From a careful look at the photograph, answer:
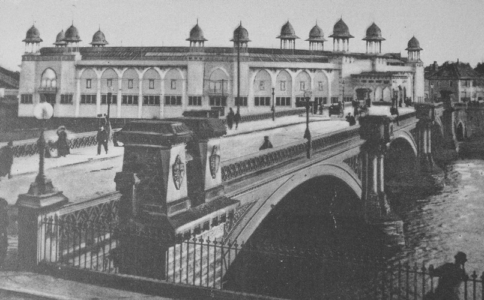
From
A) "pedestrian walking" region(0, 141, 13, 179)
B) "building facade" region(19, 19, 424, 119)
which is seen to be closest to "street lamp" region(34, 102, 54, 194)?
"pedestrian walking" region(0, 141, 13, 179)

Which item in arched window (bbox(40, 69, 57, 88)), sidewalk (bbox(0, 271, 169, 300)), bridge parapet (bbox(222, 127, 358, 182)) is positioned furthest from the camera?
arched window (bbox(40, 69, 57, 88))

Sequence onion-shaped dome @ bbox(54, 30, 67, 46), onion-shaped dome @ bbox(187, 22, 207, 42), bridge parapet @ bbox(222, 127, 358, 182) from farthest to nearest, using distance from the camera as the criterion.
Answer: onion-shaped dome @ bbox(54, 30, 67, 46), onion-shaped dome @ bbox(187, 22, 207, 42), bridge parapet @ bbox(222, 127, 358, 182)

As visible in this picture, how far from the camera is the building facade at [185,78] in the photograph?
253ft

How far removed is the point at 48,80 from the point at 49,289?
75212mm

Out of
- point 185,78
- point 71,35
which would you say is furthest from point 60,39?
point 185,78

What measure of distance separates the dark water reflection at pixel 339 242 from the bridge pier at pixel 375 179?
757 millimetres

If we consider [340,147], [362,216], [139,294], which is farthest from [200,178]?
[362,216]

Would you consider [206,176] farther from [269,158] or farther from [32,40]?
[32,40]

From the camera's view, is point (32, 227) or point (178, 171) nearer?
point (32, 227)

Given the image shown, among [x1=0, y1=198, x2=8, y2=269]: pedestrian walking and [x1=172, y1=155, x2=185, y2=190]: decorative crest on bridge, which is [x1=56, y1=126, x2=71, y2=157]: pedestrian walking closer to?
[x1=0, y1=198, x2=8, y2=269]: pedestrian walking

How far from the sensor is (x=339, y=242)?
33.5 m

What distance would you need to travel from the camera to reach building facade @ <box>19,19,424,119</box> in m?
77.1

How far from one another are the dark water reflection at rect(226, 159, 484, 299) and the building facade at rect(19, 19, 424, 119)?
106 ft

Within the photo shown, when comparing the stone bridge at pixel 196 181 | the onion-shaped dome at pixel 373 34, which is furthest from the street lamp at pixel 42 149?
the onion-shaped dome at pixel 373 34
